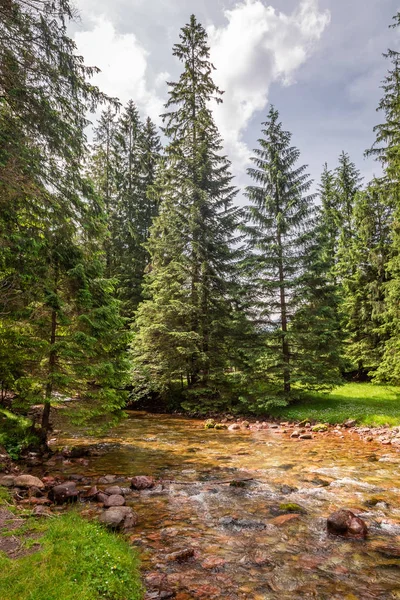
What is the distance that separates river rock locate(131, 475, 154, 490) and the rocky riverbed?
0.09 ft

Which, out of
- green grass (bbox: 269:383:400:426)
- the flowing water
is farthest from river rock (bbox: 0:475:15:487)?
green grass (bbox: 269:383:400:426)

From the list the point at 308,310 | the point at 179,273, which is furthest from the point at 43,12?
the point at 308,310

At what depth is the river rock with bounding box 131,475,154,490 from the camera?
776 centimetres

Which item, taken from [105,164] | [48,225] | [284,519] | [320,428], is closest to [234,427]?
[320,428]

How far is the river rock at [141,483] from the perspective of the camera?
7758 mm

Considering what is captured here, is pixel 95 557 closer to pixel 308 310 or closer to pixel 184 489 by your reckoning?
pixel 184 489

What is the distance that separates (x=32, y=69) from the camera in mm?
8336

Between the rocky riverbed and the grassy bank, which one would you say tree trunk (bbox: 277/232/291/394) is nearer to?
the rocky riverbed

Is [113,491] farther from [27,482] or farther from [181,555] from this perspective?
[181,555]

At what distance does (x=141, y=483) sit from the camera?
7.83 m

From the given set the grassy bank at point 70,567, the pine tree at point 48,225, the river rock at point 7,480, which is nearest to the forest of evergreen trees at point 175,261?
the pine tree at point 48,225

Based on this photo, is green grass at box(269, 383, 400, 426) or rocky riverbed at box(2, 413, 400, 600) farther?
green grass at box(269, 383, 400, 426)

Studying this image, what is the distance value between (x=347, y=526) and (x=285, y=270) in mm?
14539

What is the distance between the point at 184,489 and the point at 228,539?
8.14 feet
